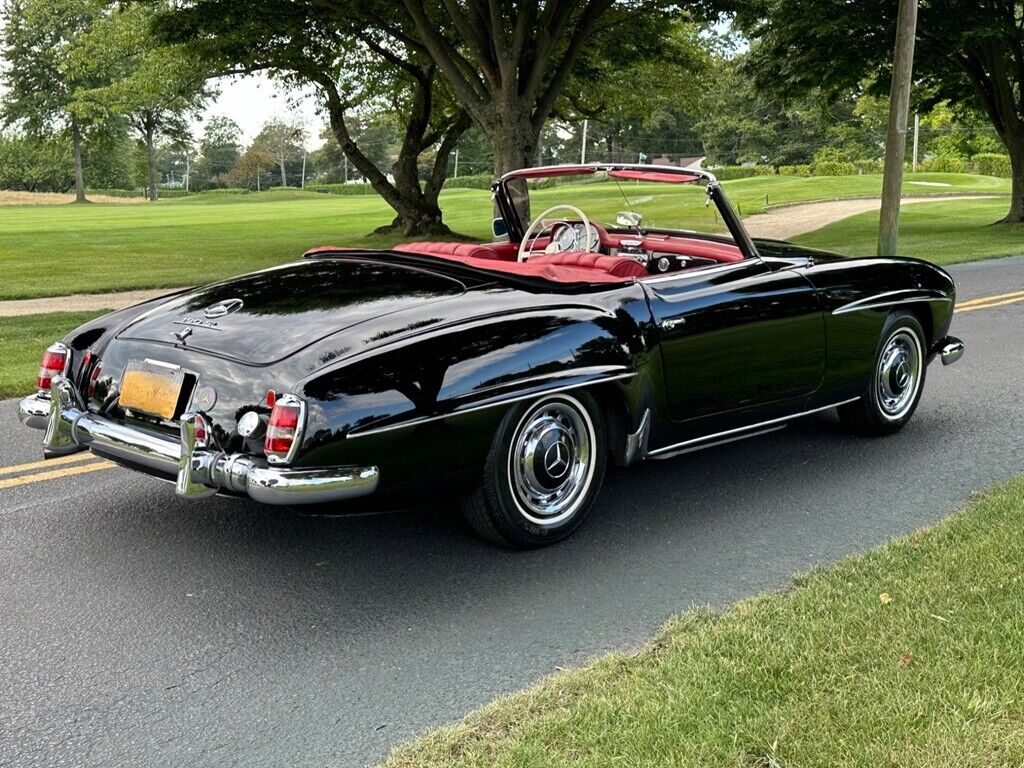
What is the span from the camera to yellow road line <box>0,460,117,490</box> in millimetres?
4902

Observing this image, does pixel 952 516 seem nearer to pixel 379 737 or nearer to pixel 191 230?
pixel 379 737

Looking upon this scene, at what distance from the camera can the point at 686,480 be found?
5.11 meters

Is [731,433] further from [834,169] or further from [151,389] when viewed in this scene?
[834,169]

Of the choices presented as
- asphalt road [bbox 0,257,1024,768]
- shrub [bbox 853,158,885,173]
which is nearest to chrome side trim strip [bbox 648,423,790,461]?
asphalt road [bbox 0,257,1024,768]

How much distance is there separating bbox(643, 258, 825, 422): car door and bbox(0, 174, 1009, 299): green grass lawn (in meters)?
0.46

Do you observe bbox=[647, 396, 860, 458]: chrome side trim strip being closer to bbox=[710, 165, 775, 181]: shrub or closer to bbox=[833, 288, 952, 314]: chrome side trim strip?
bbox=[833, 288, 952, 314]: chrome side trim strip

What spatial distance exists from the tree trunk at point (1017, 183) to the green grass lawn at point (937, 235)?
2.24ft

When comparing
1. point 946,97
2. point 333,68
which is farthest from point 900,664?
point 946,97

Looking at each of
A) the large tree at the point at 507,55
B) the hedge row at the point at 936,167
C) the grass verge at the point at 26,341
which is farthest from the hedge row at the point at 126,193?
the grass verge at the point at 26,341

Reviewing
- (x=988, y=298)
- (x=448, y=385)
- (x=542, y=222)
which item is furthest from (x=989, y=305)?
(x=448, y=385)

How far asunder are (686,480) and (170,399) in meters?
2.51

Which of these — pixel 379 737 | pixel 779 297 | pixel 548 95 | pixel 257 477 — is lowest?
pixel 379 737

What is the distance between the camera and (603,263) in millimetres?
4703

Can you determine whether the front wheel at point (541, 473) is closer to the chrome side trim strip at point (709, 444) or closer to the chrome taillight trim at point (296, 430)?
the chrome side trim strip at point (709, 444)
